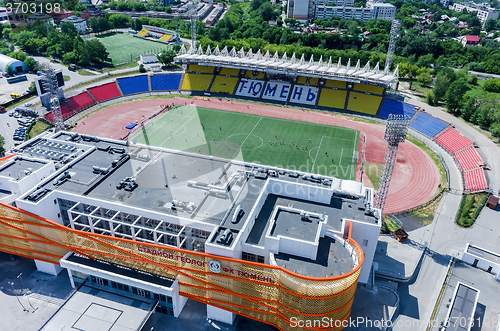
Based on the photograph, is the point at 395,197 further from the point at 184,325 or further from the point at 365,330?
the point at 184,325

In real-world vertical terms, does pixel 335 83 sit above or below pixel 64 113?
above

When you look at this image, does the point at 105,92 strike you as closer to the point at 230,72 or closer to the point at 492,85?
the point at 230,72

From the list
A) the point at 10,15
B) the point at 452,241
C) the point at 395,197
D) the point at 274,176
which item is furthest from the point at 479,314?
the point at 10,15

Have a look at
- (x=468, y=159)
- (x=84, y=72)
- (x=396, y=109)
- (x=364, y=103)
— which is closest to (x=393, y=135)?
(x=468, y=159)

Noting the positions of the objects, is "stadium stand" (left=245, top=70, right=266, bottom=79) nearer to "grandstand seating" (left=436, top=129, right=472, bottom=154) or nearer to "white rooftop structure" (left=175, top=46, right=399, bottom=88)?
"white rooftop structure" (left=175, top=46, right=399, bottom=88)

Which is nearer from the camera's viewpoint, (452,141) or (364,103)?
(452,141)

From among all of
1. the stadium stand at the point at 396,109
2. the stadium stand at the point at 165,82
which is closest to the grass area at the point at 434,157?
the stadium stand at the point at 396,109

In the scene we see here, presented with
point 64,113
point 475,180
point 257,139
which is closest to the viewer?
point 475,180
